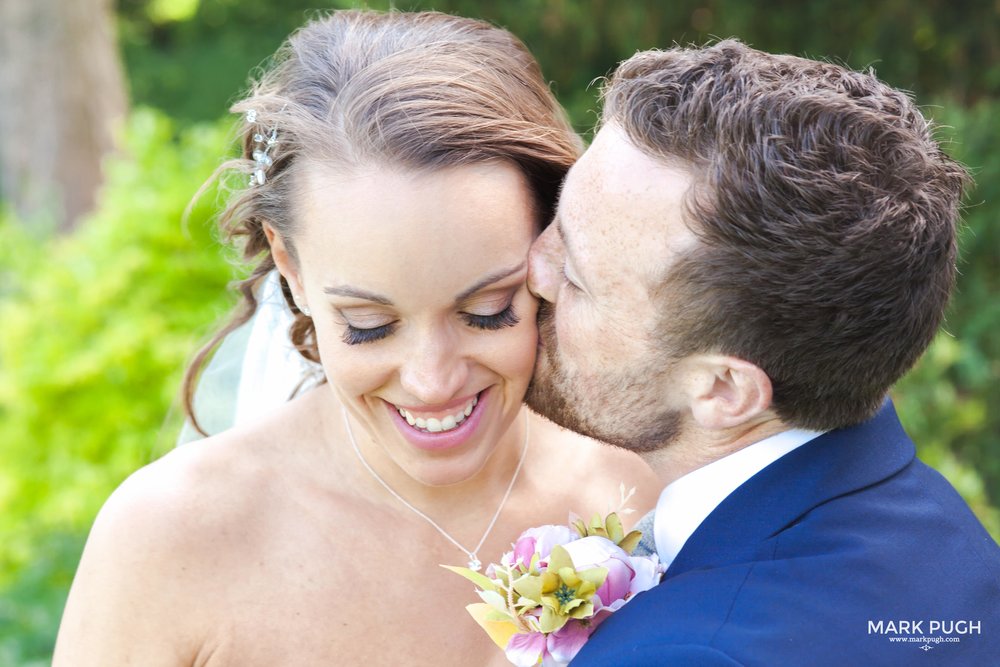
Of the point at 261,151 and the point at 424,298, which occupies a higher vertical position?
the point at 261,151

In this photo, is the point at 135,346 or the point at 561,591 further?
the point at 135,346

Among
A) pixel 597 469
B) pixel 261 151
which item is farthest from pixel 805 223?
pixel 261 151

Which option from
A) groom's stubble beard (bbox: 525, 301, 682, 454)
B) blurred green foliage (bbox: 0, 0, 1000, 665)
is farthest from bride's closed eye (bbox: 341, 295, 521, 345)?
blurred green foliage (bbox: 0, 0, 1000, 665)

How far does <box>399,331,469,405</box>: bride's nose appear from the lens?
8.04 ft

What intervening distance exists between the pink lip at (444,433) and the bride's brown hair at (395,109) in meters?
0.46

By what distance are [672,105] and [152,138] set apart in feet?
15.1

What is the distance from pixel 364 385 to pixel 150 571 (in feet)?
2.07

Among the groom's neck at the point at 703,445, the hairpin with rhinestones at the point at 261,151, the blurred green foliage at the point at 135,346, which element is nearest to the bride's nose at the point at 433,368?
the groom's neck at the point at 703,445

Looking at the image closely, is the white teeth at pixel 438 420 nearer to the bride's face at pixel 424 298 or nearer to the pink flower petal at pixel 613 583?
the bride's face at pixel 424 298

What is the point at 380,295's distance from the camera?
2.39 m

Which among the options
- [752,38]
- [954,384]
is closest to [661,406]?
[954,384]

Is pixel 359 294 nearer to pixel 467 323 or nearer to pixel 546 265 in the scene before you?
pixel 467 323

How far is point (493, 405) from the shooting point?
8.73 feet

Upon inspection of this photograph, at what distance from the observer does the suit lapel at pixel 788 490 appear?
2.21 m
